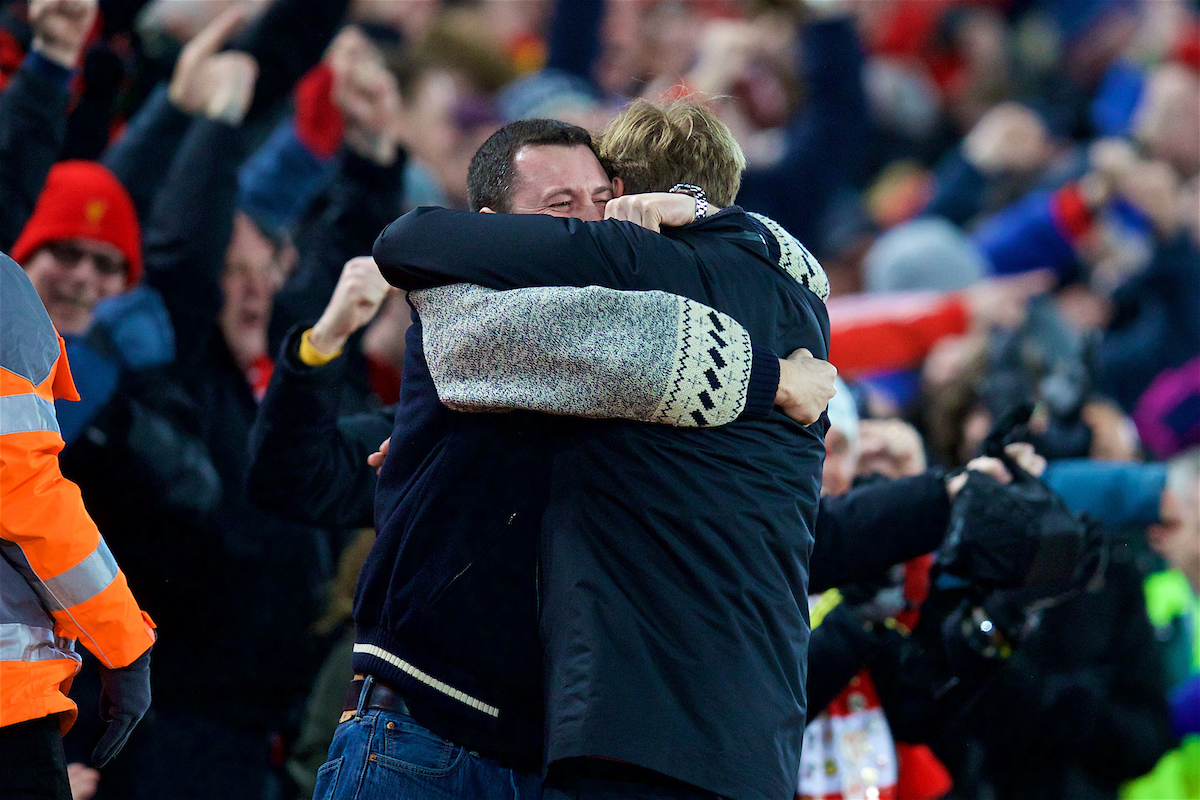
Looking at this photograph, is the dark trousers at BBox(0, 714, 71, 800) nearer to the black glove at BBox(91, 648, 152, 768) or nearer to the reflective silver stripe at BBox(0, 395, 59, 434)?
the black glove at BBox(91, 648, 152, 768)

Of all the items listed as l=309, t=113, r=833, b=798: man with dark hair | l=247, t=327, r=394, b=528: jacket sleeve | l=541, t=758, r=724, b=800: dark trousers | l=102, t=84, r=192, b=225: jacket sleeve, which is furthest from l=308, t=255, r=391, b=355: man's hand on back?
l=102, t=84, r=192, b=225: jacket sleeve

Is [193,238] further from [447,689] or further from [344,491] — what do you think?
[447,689]

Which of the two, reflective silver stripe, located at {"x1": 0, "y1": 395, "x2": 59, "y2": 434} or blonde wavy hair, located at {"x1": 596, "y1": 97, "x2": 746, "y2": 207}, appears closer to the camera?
reflective silver stripe, located at {"x1": 0, "y1": 395, "x2": 59, "y2": 434}

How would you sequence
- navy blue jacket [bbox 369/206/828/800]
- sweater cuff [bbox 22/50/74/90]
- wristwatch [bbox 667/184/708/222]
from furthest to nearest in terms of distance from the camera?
1. sweater cuff [bbox 22/50/74/90]
2. wristwatch [bbox 667/184/708/222]
3. navy blue jacket [bbox 369/206/828/800]

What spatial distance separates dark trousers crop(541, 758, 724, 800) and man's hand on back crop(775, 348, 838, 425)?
2.31 ft

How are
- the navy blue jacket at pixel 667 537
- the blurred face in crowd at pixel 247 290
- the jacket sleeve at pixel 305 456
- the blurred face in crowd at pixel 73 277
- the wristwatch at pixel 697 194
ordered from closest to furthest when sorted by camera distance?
the navy blue jacket at pixel 667 537
the wristwatch at pixel 697 194
the jacket sleeve at pixel 305 456
the blurred face in crowd at pixel 73 277
the blurred face in crowd at pixel 247 290

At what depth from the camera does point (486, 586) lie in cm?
257

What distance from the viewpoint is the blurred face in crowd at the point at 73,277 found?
4.20m

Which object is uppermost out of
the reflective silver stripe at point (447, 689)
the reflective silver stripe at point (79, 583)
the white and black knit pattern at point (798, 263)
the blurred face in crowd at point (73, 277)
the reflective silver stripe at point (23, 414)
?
the white and black knit pattern at point (798, 263)

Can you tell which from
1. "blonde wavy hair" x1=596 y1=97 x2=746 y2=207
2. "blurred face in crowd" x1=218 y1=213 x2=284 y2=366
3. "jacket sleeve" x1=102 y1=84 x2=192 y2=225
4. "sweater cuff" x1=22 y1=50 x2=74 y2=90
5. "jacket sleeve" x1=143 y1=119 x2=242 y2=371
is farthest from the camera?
"jacket sleeve" x1=102 y1=84 x2=192 y2=225

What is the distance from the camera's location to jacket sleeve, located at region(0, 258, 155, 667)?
8.27 feet

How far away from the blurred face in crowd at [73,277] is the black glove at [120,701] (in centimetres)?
169

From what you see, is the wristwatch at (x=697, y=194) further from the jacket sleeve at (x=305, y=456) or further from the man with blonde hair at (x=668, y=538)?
the jacket sleeve at (x=305, y=456)

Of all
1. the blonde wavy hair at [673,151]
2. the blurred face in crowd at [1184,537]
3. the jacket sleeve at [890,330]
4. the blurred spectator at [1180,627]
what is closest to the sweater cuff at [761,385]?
the blonde wavy hair at [673,151]
